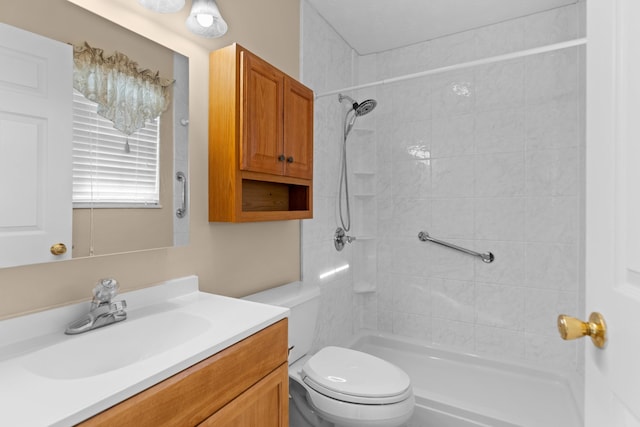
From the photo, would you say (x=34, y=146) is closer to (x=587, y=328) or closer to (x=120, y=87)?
(x=120, y=87)

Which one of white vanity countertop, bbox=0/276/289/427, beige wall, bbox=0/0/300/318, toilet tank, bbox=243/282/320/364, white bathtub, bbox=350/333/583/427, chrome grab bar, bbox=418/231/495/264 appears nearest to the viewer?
white vanity countertop, bbox=0/276/289/427

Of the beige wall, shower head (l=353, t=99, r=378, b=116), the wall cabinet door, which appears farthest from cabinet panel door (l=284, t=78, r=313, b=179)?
shower head (l=353, t=99, r=378, b=116)

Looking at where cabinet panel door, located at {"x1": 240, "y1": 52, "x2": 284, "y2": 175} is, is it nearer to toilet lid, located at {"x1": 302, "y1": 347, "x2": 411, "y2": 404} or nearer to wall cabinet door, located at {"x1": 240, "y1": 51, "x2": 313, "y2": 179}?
wall cabinet door, located at {"x1": 240, "y1": 51, "x2": 313, "y2": 179}

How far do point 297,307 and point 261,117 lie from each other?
2.84 ft

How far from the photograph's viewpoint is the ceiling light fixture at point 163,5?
3.50ft

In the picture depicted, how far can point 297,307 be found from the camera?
60.5 inches

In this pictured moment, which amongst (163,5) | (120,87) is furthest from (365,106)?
(120,87)

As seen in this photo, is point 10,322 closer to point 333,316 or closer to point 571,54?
point 333,316

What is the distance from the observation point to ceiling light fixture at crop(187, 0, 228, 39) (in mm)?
1183

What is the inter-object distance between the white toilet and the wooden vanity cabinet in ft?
1.13

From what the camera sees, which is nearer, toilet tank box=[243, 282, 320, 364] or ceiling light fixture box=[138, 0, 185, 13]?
ceiling light fixture box=[138, 0, 185, 13]

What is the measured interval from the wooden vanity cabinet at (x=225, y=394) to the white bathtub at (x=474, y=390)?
1.00 m

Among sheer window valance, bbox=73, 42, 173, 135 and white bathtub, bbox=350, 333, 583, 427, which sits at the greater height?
sheer window valance, bbox=73, 42, 173, 135

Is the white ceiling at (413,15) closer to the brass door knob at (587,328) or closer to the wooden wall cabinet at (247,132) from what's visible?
the wooden wall cabinet at (247,132)
